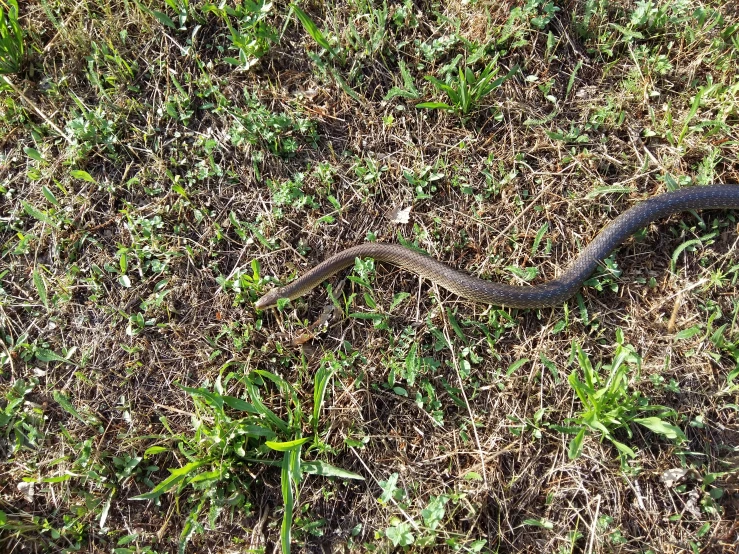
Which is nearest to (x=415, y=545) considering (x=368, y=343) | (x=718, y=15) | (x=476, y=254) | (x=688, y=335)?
(x=368, y=343)

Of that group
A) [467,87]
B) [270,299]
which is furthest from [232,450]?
[467,87]

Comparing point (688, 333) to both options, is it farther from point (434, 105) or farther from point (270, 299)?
point (270, 299)

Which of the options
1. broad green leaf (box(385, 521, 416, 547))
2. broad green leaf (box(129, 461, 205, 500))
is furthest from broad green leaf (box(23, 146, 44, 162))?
broad green leaf (box(385, 521, 416, 547))

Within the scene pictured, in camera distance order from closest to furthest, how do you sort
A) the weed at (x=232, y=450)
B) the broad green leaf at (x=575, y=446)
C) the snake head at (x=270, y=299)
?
the broad green leaf at (x=575, y=446)
the weed at (x=232, y=450)
the snake head at (x=270, y=299)

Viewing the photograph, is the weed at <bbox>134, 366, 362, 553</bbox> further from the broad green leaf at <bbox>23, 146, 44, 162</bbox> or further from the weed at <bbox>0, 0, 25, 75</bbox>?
the weed at <bbox>0, 0, 25, 75</bbox>

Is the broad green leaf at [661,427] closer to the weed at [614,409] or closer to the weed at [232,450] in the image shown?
the weed at [614,409]

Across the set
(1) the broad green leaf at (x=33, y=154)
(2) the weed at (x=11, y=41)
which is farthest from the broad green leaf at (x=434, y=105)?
(2) the weed at (x=11, y=41)
